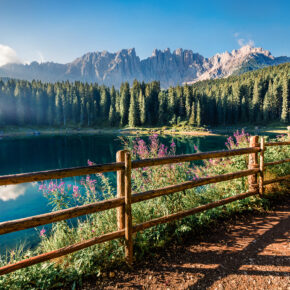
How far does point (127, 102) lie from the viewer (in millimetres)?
94688

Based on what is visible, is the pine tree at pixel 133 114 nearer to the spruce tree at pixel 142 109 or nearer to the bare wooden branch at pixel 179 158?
the spruce tree at pixel 142 109

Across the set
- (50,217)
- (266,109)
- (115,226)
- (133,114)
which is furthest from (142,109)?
(50,217)

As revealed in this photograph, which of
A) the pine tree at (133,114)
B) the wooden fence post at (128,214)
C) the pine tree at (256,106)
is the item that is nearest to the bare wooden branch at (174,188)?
the wooden fence post at (128,214)

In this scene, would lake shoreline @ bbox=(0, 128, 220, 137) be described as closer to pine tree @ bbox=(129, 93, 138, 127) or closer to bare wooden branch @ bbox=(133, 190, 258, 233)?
pine tree @ bbox=(129, 93, 138, 127)

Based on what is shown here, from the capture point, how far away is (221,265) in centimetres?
381

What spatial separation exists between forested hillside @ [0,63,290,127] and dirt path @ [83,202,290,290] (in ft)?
266

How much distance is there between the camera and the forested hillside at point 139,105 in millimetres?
88875

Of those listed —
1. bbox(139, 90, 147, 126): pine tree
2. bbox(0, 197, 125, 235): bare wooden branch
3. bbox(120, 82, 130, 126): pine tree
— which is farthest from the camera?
bbox(120, 82, 130, 126): pine tree

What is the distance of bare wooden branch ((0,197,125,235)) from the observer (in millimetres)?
2965

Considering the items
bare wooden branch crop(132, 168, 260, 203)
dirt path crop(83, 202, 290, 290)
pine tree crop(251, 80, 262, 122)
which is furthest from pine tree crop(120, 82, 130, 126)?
dirt path crop(83, 202, 290, 290)

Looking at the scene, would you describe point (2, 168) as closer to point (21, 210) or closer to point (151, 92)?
point (21, 210)

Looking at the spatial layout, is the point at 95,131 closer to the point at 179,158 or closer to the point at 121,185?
the point at 179,158

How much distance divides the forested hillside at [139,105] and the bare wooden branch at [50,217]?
8257 cm

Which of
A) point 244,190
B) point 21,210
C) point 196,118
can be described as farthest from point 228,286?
point 196,118
